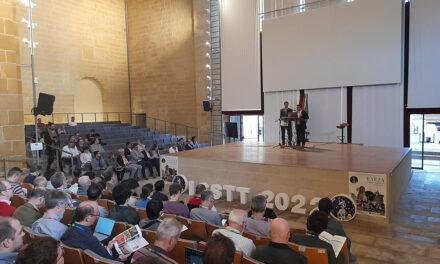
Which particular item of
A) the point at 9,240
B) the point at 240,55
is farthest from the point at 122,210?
the point at 240,55

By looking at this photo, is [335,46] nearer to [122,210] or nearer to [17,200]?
[122,210]

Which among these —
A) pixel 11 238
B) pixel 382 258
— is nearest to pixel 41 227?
pixel 11 238

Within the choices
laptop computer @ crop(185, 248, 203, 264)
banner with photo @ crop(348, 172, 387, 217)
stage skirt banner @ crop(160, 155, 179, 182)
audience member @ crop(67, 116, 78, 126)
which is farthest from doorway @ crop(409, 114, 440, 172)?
audience member @ crop(67, 116, 78, 126)

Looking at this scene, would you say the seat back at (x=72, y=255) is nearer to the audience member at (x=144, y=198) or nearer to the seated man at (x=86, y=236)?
the seated man at (x=86, y=236)

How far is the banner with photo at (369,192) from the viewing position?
15.1 feet

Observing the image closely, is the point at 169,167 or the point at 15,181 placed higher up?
the point at 15,181

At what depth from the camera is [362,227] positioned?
14.9 feet

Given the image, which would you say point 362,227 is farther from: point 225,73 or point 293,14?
point 225,73

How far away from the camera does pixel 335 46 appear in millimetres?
9727

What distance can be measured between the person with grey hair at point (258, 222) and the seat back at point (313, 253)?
638mm

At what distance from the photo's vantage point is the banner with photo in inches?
181

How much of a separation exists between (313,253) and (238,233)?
0.55 metres

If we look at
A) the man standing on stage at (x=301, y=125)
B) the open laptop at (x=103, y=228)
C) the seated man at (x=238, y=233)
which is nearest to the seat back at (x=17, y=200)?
→ the open laptop at (x=103, y=228)

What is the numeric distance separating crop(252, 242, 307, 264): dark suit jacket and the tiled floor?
1.64 m
